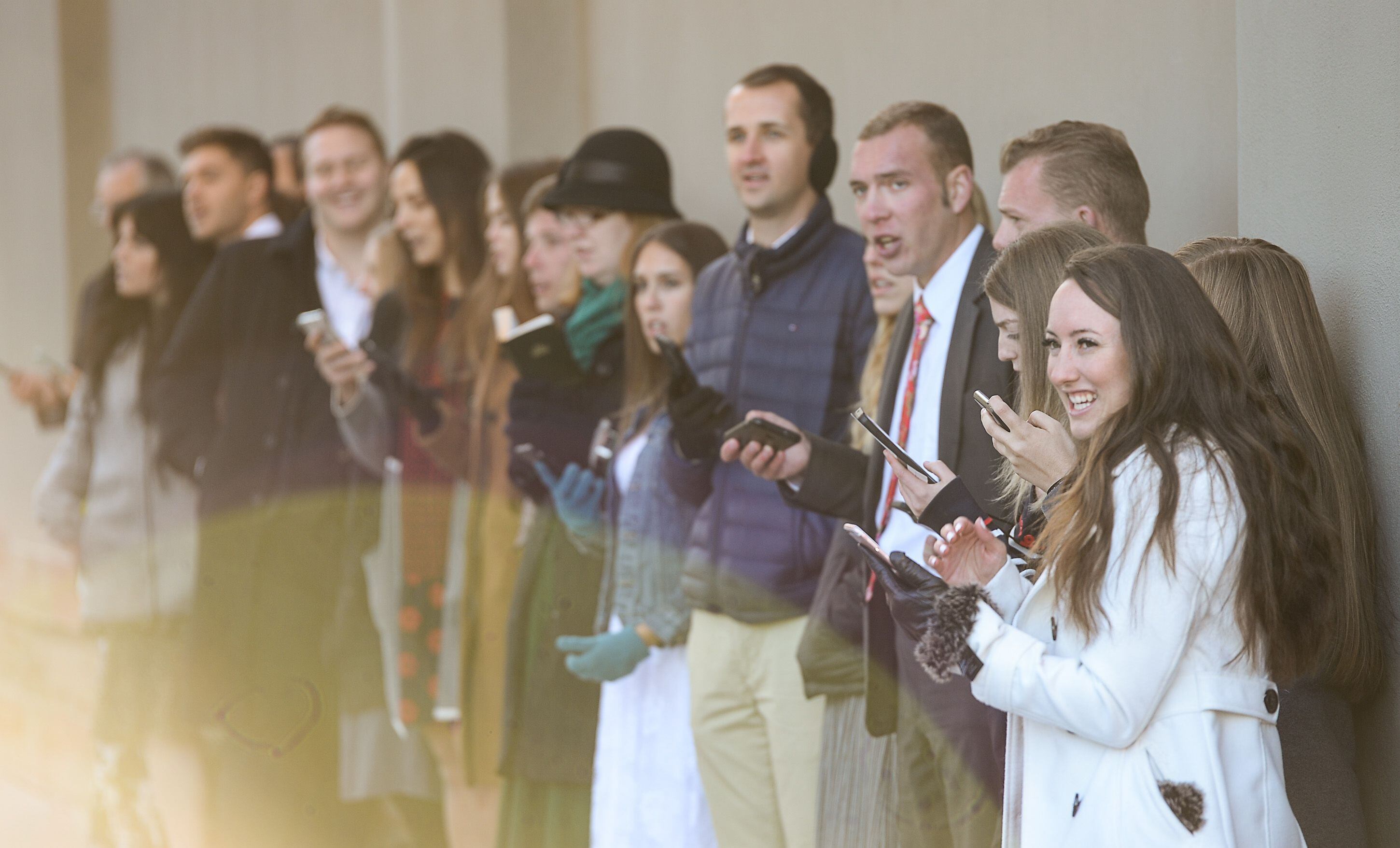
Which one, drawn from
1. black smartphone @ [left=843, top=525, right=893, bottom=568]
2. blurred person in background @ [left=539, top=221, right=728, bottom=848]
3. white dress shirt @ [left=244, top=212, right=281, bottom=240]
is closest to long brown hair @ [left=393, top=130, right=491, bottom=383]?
white dress shirt @ [left=244, top=212, right=281, bottom=240]

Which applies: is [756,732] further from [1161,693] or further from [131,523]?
[131,523]

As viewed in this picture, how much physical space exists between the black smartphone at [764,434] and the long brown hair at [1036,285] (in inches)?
30.8

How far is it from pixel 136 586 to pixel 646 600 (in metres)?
2.76

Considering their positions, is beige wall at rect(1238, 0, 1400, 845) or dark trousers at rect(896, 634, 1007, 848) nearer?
beige wall at rect(1238, 0, 1400, 845)

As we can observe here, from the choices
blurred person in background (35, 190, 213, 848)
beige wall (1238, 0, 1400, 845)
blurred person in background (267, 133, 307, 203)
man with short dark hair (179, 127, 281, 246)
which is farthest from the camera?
blurred person in background (267, 133, 307, 203)

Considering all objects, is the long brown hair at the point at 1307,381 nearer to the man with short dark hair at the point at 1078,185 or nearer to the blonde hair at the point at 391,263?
the man with short dark hair at the point at 1078,185

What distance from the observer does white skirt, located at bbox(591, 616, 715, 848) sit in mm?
3895

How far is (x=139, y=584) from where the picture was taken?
5.87 meters

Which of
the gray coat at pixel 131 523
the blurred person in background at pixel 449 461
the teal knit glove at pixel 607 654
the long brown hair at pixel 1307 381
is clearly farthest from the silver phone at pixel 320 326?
the long brown hair at pixel 1307 381

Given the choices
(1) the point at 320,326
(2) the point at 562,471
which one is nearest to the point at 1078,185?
(2) the point at 562,471

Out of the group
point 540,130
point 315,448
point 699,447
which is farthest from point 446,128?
point 699,447

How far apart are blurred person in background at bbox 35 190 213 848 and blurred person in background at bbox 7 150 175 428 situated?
255 millimetres

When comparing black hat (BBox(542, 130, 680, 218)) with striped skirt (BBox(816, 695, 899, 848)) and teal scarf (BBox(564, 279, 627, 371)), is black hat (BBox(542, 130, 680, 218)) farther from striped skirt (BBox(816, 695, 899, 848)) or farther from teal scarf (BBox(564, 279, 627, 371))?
striped skirt (BBox(816, 695, 899, 848))

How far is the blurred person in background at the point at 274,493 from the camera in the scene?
216 inches
